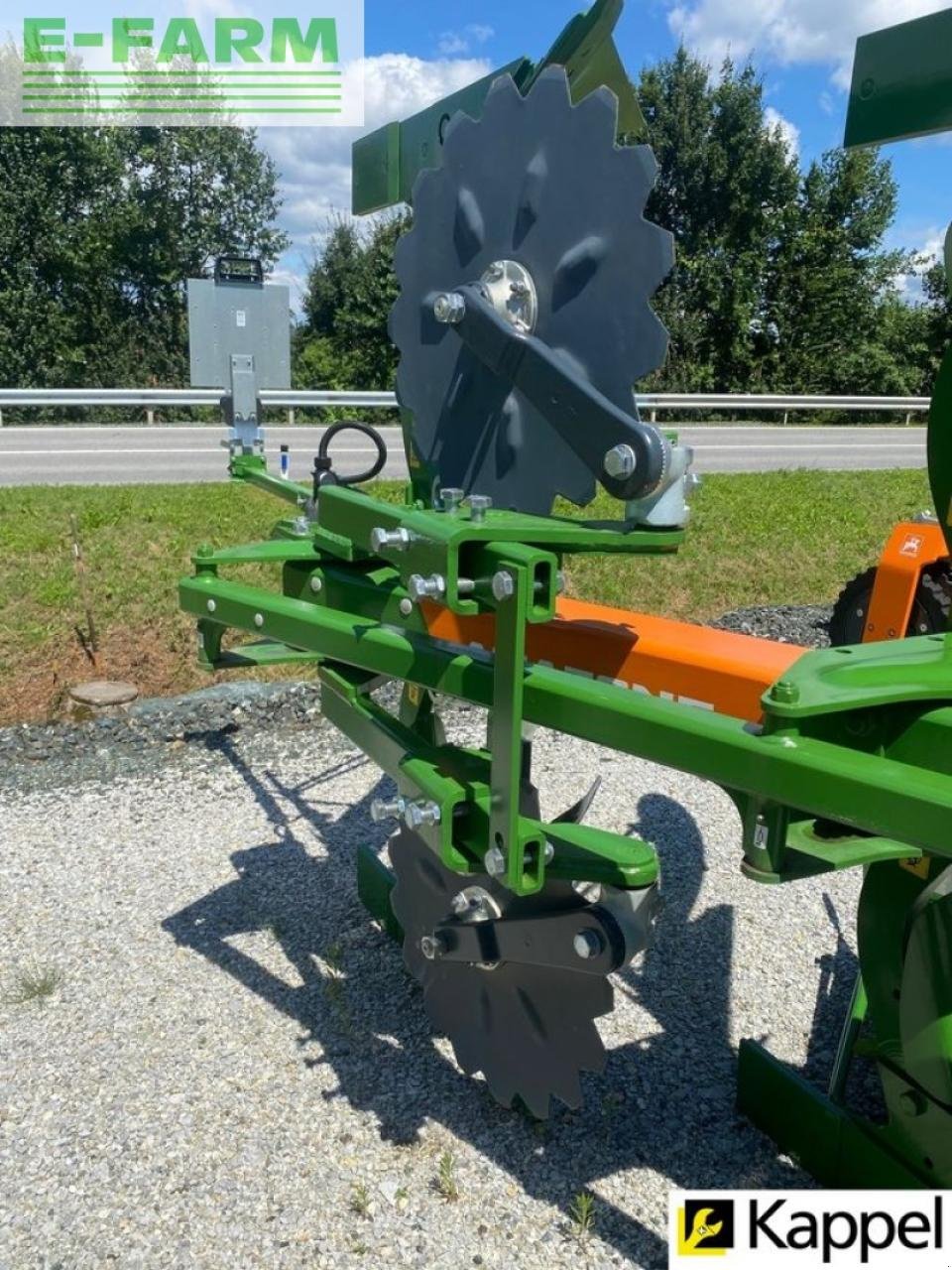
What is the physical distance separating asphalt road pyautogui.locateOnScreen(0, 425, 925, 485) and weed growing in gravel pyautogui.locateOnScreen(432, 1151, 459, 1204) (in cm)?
849

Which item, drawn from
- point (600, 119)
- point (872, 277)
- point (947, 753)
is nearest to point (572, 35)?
point (600, 119)

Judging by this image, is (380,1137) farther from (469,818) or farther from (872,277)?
(872,277)

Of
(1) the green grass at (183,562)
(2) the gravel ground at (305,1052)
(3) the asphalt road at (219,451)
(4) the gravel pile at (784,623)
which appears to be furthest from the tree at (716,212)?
(2) the gravel ground at (305,1052)

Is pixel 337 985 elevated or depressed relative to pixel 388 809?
depressed

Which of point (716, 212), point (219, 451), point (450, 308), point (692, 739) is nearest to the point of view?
point (692, 739)

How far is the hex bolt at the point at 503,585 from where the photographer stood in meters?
1.97

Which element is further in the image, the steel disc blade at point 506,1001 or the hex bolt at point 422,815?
the steel disc blade at point 506,1001

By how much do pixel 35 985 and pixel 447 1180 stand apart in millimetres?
1566

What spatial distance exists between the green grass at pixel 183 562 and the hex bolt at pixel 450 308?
441 cm

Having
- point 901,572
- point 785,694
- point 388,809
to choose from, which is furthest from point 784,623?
point 785,694

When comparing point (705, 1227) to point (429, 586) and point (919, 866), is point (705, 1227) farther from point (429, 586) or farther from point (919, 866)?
point (429, 586)

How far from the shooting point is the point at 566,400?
2121mm

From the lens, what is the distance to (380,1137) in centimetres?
279

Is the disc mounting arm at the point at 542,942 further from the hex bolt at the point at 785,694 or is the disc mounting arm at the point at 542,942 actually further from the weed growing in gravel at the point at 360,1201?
the hex bolt at the point at 785,694
